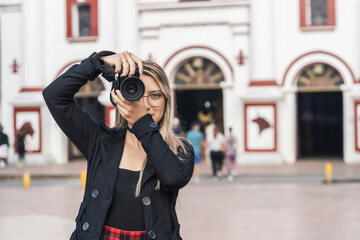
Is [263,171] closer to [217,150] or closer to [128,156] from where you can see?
[217,150]

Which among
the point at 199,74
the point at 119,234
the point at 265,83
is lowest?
the point at 119,234

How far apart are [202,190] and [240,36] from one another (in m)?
10.2

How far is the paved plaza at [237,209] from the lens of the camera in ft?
31.3

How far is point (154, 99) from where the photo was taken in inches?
121

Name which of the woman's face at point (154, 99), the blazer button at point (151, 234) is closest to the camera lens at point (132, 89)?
the woman's face at point (154, 99)

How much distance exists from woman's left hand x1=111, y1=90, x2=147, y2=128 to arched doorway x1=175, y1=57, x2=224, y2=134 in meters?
20.8

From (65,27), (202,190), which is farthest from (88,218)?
(65,27)

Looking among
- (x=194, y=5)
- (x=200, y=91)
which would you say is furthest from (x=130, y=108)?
(x=200, y=91)

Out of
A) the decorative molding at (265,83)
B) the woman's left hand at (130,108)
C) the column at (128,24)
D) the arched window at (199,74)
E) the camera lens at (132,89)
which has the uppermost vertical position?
the column at (128,24)

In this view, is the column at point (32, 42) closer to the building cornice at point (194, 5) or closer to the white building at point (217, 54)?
the white building at point (217, 54)

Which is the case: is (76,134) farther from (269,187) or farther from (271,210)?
(269,187)

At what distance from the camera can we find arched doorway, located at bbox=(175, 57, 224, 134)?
24.8 metres

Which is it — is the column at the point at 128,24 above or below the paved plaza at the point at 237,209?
above

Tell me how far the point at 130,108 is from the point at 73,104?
0.48 metres
